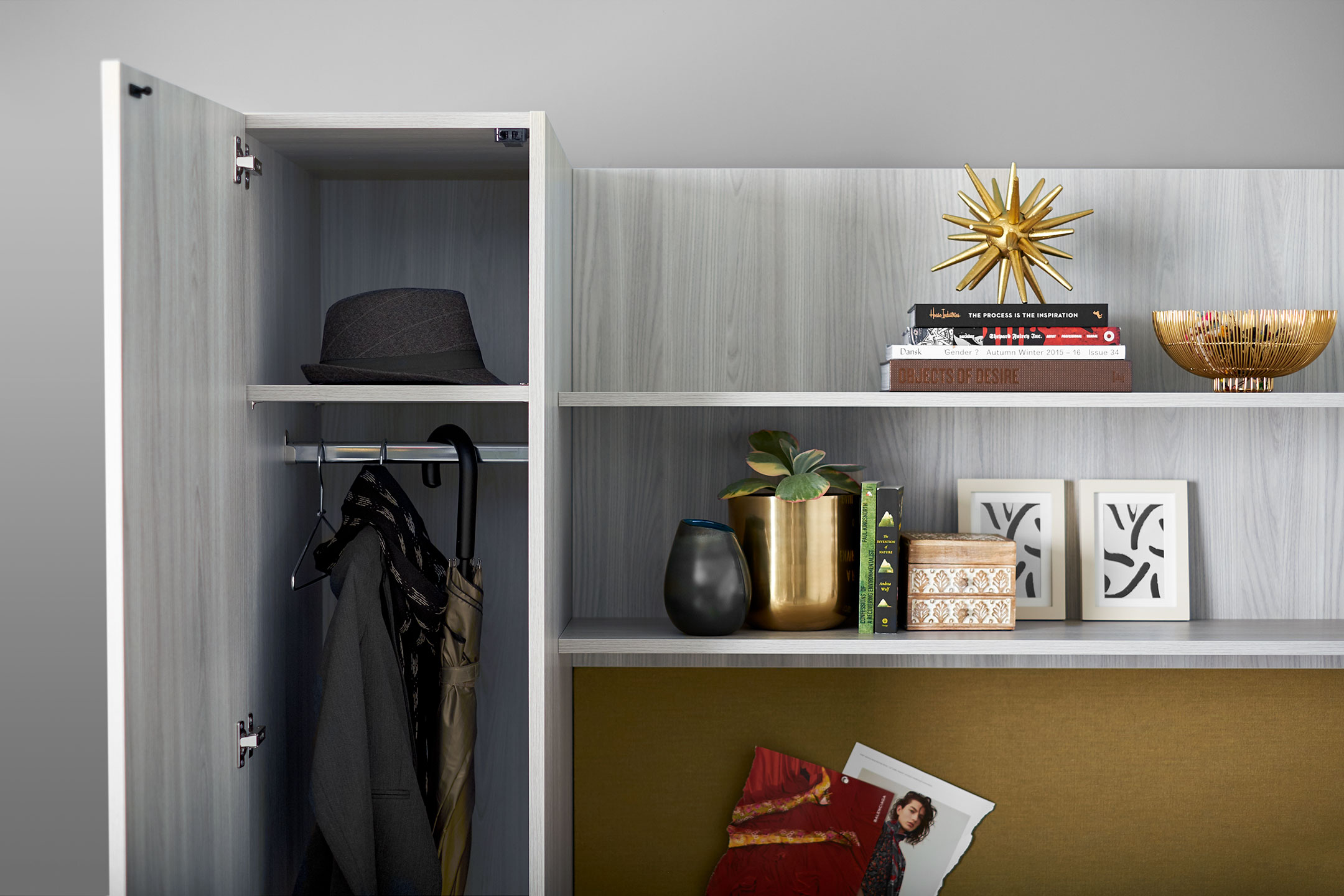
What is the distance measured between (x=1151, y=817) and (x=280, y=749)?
4.72ft

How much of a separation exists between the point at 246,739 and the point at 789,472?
2.82 ft

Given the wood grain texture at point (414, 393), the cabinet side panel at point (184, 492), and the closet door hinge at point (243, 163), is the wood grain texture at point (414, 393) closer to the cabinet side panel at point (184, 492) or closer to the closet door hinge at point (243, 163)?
the cabinet side panel at point (184, 492)

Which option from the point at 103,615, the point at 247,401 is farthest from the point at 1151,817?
the point at 103,615

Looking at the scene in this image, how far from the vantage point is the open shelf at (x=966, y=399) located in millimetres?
1326

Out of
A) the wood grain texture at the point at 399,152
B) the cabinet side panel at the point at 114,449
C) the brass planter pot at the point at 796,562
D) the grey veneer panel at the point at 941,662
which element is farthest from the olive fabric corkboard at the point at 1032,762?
the wood grain texture at the point at 399,152

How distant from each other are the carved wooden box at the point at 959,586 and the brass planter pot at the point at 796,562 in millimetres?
123

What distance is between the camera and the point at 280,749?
1.39 meters

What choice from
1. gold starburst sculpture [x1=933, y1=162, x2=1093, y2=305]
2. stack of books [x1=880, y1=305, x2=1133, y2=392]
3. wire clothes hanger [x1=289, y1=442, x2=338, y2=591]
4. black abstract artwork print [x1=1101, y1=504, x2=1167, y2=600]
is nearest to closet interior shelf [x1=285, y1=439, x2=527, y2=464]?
wire clothes hanger [x1=289, y1=442, x2=338, y2=591]

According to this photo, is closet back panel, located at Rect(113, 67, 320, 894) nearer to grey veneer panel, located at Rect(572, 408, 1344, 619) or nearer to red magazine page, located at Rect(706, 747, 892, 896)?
grey veneer panel, located at Rect(572, 408, 1344, 619)

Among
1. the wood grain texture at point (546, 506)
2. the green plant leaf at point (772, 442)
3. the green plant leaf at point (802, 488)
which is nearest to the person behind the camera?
the wood grain texture at point (546, 506)

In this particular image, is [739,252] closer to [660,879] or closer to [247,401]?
[247,401]

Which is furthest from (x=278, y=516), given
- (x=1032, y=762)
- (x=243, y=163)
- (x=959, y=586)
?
(x=1032, y=762)

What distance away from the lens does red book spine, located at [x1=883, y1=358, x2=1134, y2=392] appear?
1360 millimetres

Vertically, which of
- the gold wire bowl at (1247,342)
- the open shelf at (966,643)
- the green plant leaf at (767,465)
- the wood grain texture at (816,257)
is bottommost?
the open shelf at (966,643)
